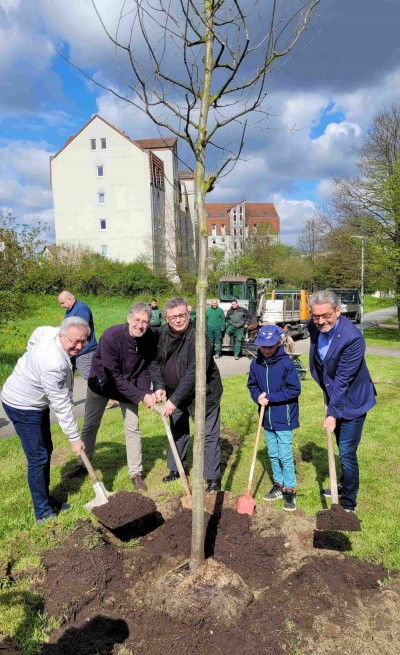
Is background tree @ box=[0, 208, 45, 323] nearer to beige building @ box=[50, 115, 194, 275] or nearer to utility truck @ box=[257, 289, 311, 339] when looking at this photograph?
utility truck @ box=[257, 289, 311, 339]

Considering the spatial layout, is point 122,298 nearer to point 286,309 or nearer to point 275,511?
point 286,309

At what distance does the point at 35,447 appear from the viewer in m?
3.79

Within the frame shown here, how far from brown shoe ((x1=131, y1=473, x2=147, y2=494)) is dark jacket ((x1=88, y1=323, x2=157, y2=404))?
0.79 meters

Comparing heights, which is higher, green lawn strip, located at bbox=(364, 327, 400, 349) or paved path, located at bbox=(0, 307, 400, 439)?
paved path, located at bbox=(0, 307, 400, 439)

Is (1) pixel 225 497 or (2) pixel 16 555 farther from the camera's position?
(1) pixel 225 497

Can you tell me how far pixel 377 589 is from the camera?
278 cm

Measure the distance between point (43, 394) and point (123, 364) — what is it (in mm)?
903

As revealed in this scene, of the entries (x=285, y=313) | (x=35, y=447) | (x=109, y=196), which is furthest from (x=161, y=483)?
(x=109, y=196)

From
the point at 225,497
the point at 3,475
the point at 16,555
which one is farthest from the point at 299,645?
the point at 3,475

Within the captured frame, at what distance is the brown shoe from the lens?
4461 mm

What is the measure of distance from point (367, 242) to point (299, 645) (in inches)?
865

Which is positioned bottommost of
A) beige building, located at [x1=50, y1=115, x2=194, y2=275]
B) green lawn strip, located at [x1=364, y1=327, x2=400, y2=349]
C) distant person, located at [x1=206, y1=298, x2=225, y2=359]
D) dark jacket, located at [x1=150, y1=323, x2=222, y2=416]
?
green lawn strip, located at [x1=364, y1=327, x2=400, y2=349]

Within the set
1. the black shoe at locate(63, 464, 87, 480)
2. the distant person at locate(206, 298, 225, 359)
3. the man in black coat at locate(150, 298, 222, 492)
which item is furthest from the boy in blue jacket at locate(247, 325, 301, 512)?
the distant person at locate(206, 298, 225, 359)

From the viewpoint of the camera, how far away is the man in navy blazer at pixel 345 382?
363 cm
